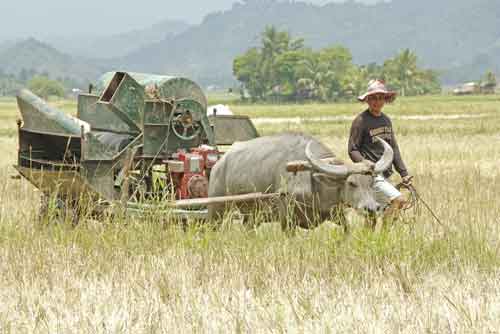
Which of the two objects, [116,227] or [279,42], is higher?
[279,42]

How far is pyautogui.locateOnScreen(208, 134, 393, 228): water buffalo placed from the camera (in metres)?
6.16

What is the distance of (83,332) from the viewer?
4.05 m

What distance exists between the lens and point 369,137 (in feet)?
22.0

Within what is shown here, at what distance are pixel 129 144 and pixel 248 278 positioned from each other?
11.1 ft

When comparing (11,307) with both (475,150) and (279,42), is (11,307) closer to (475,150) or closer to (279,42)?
(475,150)

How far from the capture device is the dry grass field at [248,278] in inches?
163

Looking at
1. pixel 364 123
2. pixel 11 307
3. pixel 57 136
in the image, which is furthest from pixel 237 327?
pixel 57 136

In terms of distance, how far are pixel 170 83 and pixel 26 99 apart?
145 centimetres

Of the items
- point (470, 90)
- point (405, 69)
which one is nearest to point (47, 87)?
point (405, 69)

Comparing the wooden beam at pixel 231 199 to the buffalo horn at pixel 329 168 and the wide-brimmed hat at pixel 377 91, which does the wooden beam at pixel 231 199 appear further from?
the wide-brimmed hat at pixel 377 91

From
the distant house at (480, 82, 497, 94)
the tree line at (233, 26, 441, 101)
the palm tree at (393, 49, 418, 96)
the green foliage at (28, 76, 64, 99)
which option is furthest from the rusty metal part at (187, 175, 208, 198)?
the green foliage at (28, 76, 64, 99)

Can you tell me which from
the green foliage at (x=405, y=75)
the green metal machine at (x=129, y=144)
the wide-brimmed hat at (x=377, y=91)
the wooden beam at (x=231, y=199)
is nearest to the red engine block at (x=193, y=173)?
the green metal machine at (x=129, y=144)

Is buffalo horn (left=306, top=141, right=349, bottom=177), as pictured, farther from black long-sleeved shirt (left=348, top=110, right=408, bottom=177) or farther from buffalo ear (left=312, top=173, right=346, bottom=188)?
black long-sleeved shirt (left=348, top=110, right=408, bottom=177)

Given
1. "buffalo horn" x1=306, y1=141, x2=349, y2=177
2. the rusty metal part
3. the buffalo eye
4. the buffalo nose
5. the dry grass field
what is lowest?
the dry grass field
